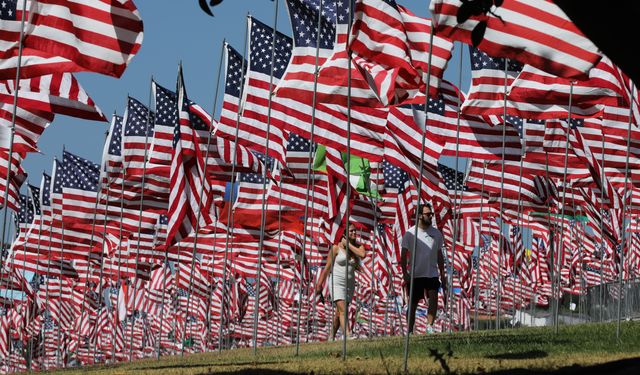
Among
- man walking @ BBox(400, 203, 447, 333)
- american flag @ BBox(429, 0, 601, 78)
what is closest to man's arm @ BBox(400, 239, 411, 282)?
man walking @ BBox(400, 203, 447, 333)

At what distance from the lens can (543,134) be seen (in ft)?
105

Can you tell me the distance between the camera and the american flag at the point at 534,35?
44.0 feet

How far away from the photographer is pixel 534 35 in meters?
13.6

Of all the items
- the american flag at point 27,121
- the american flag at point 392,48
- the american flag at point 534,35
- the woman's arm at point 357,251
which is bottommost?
the woman's arm at point 357,251

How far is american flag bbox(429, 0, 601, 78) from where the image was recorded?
1341 cm

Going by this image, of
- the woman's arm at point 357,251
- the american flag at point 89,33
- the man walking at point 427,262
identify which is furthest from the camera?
the woman's arm at point 357,251

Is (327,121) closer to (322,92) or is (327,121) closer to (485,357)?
(322,92)

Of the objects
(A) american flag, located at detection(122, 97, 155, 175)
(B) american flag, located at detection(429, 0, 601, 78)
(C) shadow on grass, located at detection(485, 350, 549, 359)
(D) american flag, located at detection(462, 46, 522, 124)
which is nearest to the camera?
(C) shadow on grass, located at detection(485, 350, 549, 359)

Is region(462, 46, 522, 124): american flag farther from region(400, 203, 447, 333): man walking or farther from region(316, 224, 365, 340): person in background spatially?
region(400, 203, 447, 333): man walking

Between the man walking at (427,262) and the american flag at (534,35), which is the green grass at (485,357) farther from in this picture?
the man walking at (427,262)

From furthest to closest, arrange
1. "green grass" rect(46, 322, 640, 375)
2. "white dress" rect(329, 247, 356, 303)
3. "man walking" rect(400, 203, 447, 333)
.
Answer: "white dress" rect(329, 247, 356, 303) < "man walking" rect(400, 203, 447, 333) < "green grass" rect(46, 322, 640, 375)

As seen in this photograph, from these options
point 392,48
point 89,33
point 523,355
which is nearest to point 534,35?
point 523,355

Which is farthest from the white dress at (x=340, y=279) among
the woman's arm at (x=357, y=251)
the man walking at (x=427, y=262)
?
the man walking at (x=427, y=262)

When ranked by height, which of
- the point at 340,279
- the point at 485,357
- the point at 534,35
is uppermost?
the point at 534,35
